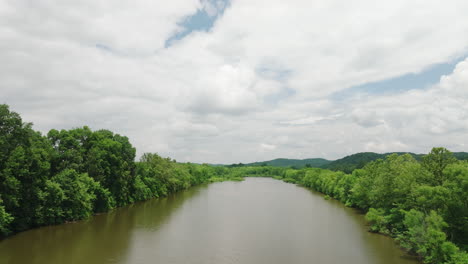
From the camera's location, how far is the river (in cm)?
2734

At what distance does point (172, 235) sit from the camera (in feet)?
118

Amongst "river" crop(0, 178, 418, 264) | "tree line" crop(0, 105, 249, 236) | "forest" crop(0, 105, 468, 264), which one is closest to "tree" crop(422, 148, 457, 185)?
"forest" crop(0, 105, 468, 264)

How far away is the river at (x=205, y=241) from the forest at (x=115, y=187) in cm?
229

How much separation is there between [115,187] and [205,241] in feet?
91.4

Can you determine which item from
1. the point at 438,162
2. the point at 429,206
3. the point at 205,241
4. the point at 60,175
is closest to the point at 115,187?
the point at 60,175

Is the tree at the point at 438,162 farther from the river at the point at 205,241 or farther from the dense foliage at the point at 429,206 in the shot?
the river at the point at 205,241

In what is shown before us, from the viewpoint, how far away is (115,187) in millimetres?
54094

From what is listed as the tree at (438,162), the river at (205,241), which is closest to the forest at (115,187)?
the tree at (438,162)

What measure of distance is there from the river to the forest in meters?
2.29

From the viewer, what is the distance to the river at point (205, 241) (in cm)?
2734

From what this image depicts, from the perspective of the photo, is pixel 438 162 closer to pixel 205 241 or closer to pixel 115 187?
pixel 205 241

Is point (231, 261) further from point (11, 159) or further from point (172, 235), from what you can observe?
point (11, 159)

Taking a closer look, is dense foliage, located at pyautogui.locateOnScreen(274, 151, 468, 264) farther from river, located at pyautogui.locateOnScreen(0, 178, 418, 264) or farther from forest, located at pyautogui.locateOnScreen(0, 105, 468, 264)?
river, located at pyautogui.locateOnScreen(0, 178, 418, 264)

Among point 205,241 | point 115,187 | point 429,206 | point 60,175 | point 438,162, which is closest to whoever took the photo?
point 429,206
